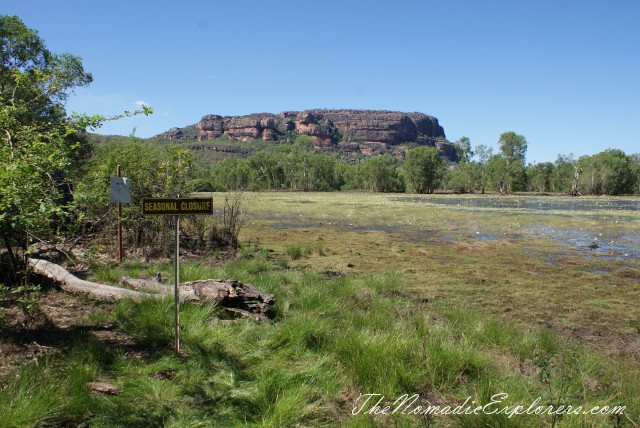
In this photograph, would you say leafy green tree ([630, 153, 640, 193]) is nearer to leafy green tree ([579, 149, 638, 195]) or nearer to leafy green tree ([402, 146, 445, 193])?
leafy green tree ([579, 149, 638, 195])

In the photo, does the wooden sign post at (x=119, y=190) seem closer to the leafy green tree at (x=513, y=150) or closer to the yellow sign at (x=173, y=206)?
the yellow sign at (x=173, y=206)

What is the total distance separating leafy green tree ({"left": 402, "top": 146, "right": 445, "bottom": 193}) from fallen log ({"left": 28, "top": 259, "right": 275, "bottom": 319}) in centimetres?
7914

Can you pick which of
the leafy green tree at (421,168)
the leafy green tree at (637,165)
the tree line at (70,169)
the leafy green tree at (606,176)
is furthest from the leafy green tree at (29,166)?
the leafy green tree at (637,165)

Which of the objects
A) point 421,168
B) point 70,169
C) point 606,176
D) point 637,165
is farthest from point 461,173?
point 70,169

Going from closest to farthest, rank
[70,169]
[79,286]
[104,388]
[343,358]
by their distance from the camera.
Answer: [104,388]
[343,358]
[79,286]
[70,169]

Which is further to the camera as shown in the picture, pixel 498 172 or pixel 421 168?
pixel 498 172

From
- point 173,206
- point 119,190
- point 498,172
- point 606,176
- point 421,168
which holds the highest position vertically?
point 421,168

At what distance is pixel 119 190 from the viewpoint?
7723mm

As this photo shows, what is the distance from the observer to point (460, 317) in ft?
18.4

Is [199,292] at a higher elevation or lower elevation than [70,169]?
lower

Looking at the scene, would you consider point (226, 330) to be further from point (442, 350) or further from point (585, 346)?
point (585, 346)

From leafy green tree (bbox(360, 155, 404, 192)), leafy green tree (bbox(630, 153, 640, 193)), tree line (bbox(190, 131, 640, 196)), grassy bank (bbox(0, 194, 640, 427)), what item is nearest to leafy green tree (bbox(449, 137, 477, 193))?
tree line (bbox(190, 131, 640, 196))

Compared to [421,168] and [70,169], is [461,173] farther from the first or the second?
[70,169]

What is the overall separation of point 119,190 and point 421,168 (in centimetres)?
7807
